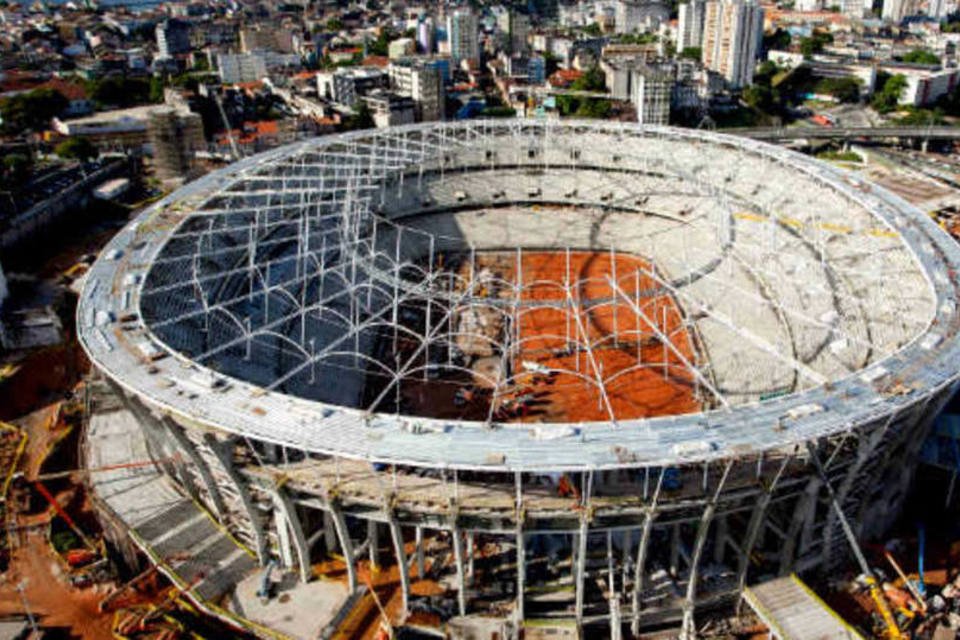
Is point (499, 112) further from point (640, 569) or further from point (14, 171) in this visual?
point (640, 569)

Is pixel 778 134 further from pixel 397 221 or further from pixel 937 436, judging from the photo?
pixel 937 436

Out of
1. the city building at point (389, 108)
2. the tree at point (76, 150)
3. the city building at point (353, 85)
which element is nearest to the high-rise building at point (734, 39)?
the city building at point (389, 108)

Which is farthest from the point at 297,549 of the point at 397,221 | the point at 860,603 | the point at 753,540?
the point at 397,221

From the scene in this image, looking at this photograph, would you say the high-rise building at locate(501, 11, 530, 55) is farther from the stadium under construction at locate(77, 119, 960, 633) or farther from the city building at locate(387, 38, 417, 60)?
the stadium under construction at locate(77, 119, 960, 633)

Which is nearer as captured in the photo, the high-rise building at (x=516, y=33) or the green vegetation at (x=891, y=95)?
the green vegetation at (x=891, y=95)

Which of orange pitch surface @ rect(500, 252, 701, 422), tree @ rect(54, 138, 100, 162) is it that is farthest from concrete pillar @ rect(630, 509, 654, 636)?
tree @ rect(54, 138, 100, 162)

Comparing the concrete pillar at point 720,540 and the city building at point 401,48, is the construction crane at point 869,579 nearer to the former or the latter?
the concrete pillar at point 720,540

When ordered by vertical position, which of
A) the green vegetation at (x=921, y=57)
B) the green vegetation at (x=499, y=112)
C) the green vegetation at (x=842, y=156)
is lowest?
the green vegetation at (x=842, y=156)
